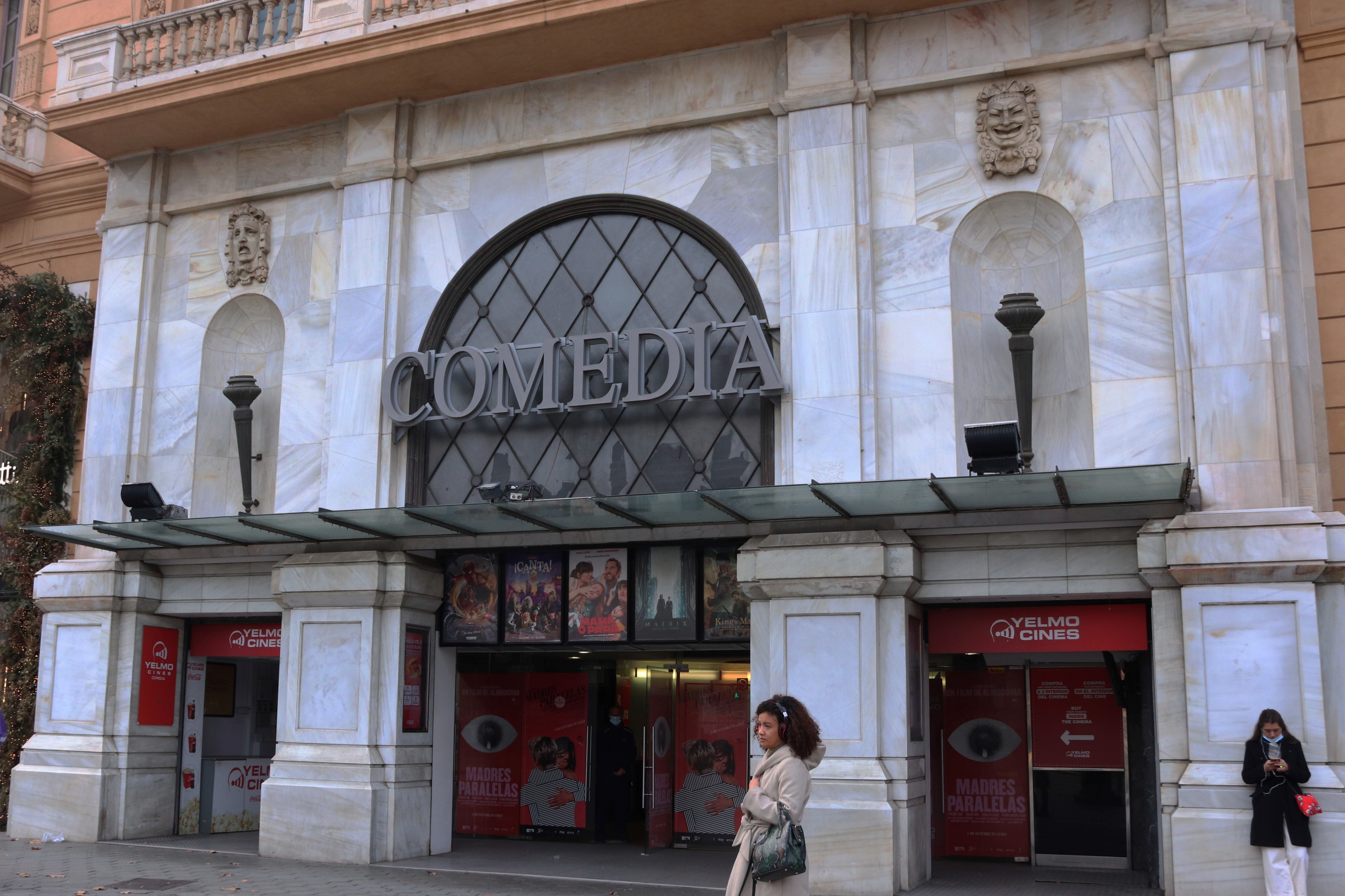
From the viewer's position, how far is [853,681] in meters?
12.8

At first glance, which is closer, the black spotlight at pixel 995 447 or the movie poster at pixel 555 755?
the black spotlight at pixel 995 447

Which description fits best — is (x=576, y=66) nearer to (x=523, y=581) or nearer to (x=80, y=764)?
(x=523, y=581)

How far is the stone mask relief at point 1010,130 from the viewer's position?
13.5 meters

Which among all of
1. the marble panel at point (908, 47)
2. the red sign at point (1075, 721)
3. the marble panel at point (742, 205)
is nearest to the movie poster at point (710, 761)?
the red sign at point (1075, 721)

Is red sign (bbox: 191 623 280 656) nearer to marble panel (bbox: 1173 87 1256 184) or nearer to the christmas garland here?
the christmas garland

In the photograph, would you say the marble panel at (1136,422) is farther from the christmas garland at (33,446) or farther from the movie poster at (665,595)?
the christmas garland at (33,446)

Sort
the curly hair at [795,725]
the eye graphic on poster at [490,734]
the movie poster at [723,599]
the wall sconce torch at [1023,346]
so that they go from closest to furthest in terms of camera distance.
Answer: the curly hair at [795,725] < the wall sconce torch at [1023,346] < the movie poster at [723,599] < the eye graphic on poster at [490,734]

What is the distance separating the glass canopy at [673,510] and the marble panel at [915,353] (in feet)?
4.37

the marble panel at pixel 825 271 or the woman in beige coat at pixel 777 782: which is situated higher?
the marble panel at pixel 825 271

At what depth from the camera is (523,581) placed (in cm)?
1538

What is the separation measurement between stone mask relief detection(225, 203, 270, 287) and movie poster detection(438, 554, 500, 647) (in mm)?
4922

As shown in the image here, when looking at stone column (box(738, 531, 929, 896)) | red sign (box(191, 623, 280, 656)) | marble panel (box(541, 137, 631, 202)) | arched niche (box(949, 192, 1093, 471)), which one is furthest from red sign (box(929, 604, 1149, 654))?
red sign (box(191, 623, 280, 656))

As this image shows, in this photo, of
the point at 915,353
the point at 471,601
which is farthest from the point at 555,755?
the point at 915,353

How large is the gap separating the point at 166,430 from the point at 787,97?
957 centimetres
